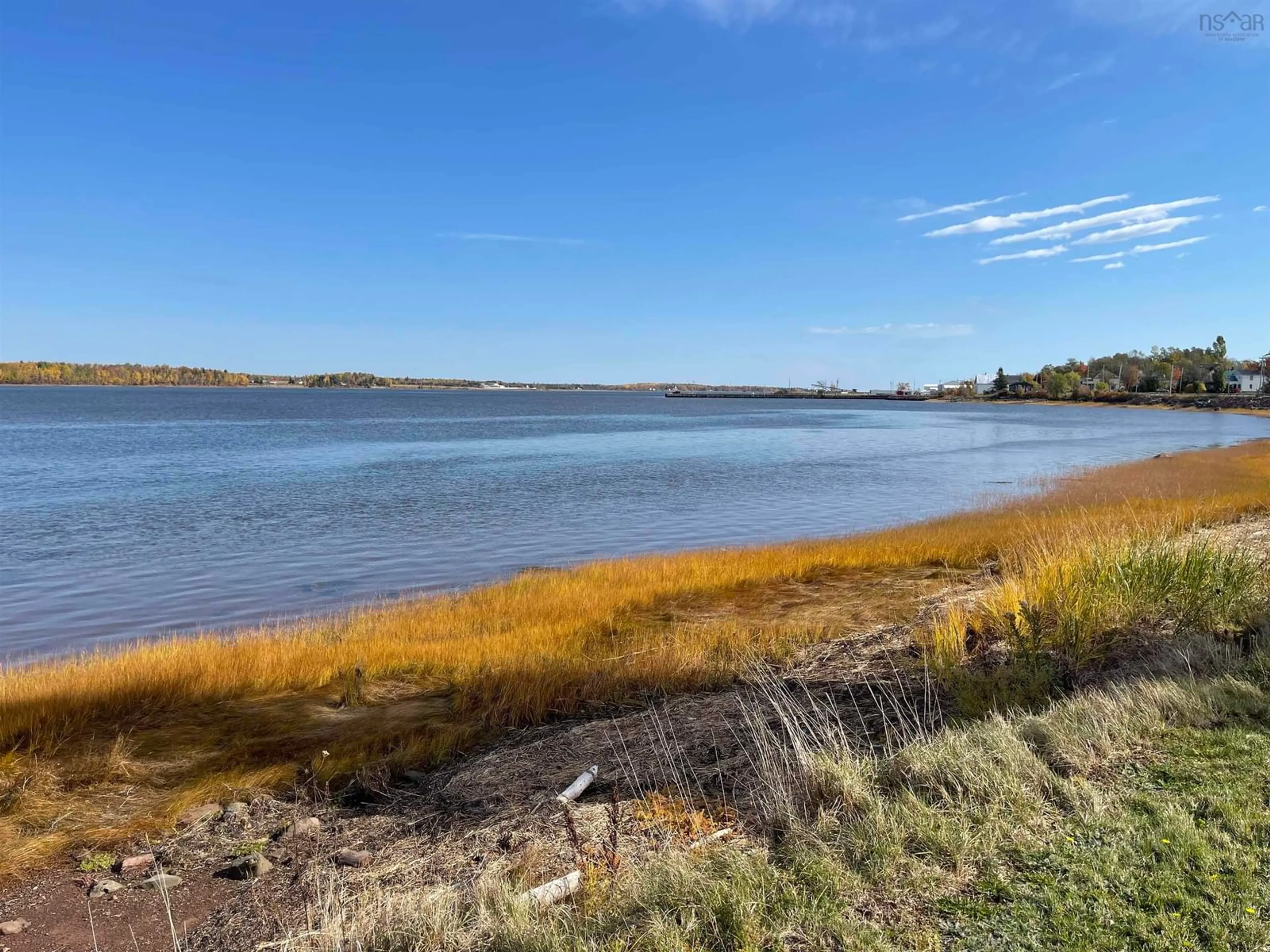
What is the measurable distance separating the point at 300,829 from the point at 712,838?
3.21 meters

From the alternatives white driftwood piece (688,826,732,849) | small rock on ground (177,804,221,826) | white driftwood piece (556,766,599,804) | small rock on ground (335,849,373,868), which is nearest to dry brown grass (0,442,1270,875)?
small rock on ground (177,804,221,826)

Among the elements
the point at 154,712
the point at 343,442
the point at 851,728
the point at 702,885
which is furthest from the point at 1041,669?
the point at 343,442

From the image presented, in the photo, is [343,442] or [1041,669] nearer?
[1041,669]

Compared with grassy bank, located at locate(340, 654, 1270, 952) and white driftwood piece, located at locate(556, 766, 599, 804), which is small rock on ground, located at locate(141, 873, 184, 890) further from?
white driftwood piece, located at locate(556, 766, 599, 804)

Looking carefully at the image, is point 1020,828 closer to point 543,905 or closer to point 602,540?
point 543,905

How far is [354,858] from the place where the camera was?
5281mm

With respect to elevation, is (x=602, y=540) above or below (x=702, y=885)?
below

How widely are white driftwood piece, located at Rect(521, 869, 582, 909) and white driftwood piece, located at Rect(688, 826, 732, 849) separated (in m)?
0.69

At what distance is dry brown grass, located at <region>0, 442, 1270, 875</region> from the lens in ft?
22.2

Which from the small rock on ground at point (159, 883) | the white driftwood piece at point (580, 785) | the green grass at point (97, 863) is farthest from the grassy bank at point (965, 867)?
the green grass at point (97, 863)

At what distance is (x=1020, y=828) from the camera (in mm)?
4324

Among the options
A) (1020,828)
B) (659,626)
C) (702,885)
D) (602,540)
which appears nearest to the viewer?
(702,885)

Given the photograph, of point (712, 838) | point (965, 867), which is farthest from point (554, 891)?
point (965, 867)

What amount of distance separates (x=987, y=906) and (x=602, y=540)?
63.6 feet
